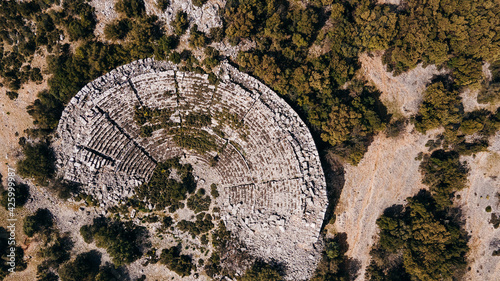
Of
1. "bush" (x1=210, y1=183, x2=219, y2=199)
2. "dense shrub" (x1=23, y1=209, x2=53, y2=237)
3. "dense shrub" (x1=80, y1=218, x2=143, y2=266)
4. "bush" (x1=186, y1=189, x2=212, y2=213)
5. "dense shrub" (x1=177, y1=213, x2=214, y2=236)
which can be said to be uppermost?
"bush" (x1=210, y1=183, x2=219, y2=199)

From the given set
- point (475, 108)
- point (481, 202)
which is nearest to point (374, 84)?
point (475, 108)

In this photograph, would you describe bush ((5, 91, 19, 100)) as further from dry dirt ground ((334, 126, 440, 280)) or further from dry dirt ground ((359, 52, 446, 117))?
dry dirt ground ((359, 52, 446, 117))

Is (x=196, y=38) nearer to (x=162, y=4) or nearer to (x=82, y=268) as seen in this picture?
(x=162, y=4)

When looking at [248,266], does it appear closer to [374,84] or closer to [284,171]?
[284,171]

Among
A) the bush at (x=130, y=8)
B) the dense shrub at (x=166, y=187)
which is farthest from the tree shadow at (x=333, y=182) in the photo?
the bush at (x=130, y=8)

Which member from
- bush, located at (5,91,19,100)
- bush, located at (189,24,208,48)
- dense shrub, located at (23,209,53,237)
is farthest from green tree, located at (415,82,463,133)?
bush, located at (5,91,19,100)

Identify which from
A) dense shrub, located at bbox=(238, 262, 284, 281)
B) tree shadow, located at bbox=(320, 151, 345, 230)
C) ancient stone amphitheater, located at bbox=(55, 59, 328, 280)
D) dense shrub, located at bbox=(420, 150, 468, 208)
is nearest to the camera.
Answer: dense shrub, located at bbox=(238, 262, 284, 281)
